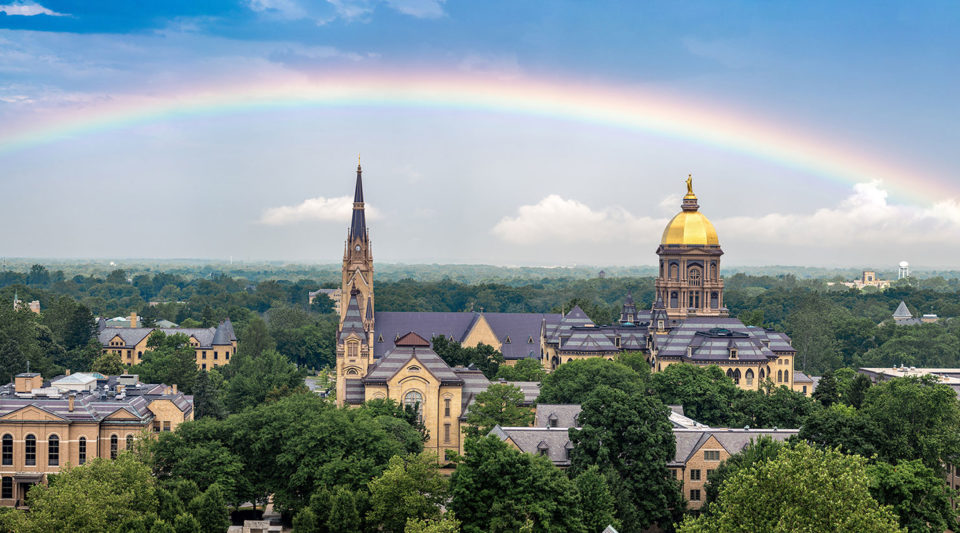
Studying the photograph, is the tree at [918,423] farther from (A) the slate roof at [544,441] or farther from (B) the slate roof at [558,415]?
(B) the slate roof at [558,415]

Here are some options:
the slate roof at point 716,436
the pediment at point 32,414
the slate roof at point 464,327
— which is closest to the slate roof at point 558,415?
the slate roof at point 716,436

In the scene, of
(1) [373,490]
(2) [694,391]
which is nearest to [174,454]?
(1) [373,490]

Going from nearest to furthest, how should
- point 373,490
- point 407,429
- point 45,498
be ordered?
point 45,498 → point 373,490 → point 407,429

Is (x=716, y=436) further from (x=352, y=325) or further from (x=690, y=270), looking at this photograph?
(x=690, y=270)

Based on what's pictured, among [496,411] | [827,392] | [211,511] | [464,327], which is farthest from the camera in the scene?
[464,327]

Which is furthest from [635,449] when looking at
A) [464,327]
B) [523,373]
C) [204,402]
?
[464,327]

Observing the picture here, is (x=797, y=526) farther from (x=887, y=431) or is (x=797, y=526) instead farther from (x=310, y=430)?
(x=310, y=430)
